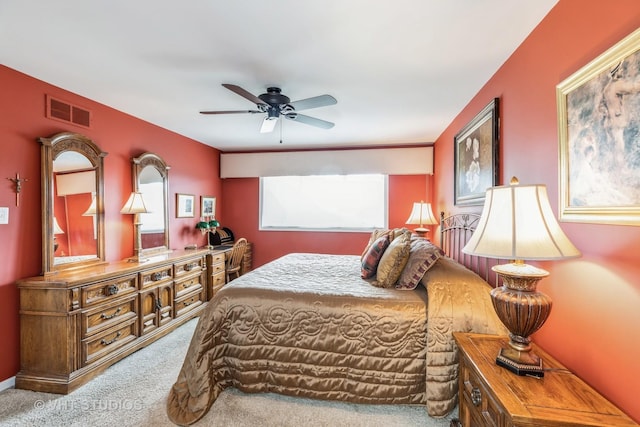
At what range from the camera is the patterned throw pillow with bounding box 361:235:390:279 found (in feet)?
8.41

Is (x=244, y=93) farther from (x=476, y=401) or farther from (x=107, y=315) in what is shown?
(x=476, y=401)

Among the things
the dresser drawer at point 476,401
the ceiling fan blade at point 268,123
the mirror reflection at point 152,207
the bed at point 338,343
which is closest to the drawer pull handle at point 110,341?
the bed at point 338,343

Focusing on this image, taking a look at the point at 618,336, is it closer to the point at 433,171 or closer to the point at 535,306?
the point at 535,306

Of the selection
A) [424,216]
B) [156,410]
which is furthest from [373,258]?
[156,410]

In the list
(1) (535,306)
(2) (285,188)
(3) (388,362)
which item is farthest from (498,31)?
(2) (285,188)

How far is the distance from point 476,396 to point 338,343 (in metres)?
0.83

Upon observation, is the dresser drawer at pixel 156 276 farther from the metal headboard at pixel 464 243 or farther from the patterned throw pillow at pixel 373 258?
the metal headboard at pixel 464 243

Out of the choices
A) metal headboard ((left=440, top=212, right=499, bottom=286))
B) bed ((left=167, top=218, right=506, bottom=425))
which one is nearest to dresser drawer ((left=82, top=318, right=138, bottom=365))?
bed ((left=167, top=218, right=506, bottom=425))

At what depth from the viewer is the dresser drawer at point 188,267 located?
11.3 ft

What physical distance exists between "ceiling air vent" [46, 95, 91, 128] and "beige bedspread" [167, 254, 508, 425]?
7.12 ft

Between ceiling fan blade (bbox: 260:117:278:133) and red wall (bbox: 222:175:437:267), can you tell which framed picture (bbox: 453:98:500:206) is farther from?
ceiling fan blade (bbox: 260:117:278:133)

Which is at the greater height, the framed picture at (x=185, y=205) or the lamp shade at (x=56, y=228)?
the framed picture at (x=185, y=205)

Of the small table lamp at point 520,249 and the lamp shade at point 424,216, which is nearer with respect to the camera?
the small table lamp at point 520,249

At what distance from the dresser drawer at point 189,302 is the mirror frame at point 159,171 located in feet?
2.19
